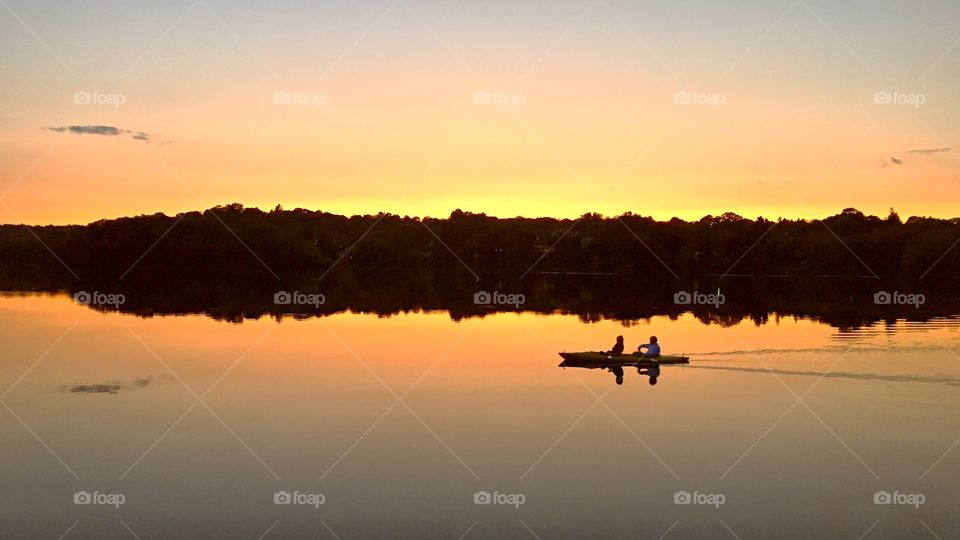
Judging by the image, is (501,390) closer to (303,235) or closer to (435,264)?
(303,235)

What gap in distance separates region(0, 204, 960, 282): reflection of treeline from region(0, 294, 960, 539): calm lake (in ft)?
217

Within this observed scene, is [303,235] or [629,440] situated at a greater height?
[303,235]

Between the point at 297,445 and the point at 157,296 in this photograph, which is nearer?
the point at 297,445

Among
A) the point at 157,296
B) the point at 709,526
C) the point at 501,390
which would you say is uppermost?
the point at 157,296

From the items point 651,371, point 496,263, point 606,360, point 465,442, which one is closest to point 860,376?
point 651,371

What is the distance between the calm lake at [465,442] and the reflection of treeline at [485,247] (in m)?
66.0

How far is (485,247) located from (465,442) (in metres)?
119

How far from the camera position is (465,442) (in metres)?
20.7

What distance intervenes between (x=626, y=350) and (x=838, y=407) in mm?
12836

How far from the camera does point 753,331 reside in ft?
153

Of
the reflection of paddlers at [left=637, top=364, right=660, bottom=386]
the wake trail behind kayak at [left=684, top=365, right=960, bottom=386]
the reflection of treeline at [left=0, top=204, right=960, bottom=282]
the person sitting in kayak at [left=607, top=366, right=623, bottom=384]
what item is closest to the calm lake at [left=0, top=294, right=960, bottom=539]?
the wake trail behind kayak at [left=684, top=365, right=960, bottom=386]

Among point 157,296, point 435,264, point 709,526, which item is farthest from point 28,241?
point 709,526

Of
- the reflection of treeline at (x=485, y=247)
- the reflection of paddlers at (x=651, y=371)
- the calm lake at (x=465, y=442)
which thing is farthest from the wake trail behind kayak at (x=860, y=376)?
the reflection of treeline at (x=485, y=247)

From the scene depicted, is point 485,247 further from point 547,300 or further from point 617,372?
point 617,372
